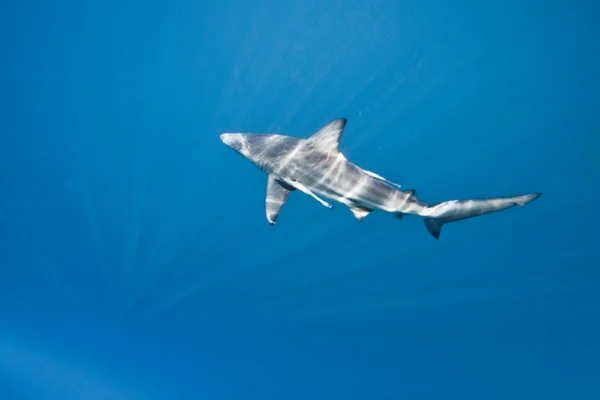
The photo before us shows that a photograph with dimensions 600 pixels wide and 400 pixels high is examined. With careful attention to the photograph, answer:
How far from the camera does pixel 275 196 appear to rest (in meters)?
4.65

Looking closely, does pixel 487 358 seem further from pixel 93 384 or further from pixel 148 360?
pixel 93 384

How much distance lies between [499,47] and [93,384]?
27393 millimetres

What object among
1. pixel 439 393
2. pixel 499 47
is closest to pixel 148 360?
pixel 439 393

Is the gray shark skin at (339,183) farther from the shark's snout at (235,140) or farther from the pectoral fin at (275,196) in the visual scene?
Answer: the shark's snout at (235,140)

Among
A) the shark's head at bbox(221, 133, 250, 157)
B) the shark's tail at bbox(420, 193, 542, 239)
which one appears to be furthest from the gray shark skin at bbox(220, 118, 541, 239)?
the shark's head at bbox(221, 133, 250, 157)

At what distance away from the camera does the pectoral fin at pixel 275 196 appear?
15.1 feet

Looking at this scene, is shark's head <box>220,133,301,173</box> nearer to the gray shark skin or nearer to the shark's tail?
the gray shark skin

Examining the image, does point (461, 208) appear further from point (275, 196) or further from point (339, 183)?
point (275, 196)

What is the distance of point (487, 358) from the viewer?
77.4 feet

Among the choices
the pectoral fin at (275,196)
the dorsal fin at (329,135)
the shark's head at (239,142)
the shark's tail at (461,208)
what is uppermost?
the shark's head at (239,142)

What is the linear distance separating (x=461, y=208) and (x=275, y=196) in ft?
7.22

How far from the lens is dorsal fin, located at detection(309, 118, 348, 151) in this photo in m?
4.09

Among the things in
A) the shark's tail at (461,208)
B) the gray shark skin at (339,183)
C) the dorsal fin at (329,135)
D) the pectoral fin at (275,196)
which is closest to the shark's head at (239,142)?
the gray shark skin at (339,183)

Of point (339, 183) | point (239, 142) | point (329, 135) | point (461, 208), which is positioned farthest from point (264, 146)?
point (461, 208)
